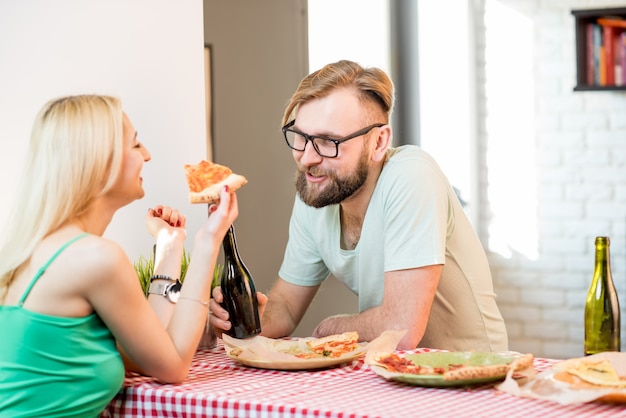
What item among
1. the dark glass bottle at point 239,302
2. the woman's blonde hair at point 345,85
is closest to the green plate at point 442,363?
the dark glass bottle at point 239,302

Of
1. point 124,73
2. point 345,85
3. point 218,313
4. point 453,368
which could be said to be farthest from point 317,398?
point 124,73

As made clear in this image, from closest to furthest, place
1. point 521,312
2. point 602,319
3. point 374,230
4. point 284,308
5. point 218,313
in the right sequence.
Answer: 1. point 218,313
2. point 374,230
3. point 284,308
4. point 602,319
5. point 521,312

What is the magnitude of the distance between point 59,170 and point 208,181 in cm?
36

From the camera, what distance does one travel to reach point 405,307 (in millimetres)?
2090

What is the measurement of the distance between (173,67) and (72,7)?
304mm

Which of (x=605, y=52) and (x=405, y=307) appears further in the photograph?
(x=605, y=52)

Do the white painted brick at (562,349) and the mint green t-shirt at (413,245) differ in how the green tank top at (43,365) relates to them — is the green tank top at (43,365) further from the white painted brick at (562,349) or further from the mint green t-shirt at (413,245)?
the white painted brick at (562,349)

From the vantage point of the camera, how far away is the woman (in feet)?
5.05

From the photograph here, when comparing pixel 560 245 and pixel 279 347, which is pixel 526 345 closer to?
pixel 560 245

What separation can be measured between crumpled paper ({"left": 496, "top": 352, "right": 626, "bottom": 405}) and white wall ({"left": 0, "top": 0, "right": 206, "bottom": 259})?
1.17 meters

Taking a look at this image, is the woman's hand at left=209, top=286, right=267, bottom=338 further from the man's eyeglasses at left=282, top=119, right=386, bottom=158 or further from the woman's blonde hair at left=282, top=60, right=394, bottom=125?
the woman's blonde hair at left=282, top=60, right=394, bottom=125

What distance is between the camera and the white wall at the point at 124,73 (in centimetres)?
226

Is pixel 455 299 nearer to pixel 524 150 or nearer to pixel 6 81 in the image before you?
pixel 6 81

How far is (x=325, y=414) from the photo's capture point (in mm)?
1423
